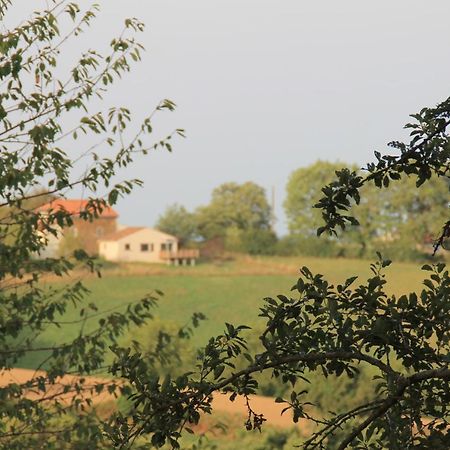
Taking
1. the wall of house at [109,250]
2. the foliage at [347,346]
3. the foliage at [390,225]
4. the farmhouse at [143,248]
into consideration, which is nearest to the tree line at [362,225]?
the foliage at [390,225]

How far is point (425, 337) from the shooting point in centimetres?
502

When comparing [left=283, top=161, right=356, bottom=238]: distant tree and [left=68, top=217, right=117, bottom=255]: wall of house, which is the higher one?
[left=283, top=161, right=356, bottom=238]: distant tree

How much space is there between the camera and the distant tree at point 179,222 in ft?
353

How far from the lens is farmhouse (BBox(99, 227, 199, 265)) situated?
290ft

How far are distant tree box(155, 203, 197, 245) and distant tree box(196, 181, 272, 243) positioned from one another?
1.01 meters

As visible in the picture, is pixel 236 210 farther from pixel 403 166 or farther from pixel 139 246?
pixel 403 166

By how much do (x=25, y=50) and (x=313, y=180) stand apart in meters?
90.7

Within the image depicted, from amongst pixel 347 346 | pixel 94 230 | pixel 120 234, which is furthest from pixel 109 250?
pixel 347 346

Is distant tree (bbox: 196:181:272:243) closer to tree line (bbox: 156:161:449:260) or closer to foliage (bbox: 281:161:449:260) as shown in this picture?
tree line (bbox: 156:161:449:260)

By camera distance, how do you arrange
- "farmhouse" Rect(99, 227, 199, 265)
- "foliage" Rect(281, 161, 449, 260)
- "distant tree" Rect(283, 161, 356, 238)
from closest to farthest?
"foliage" Rect(281, 161, 449, 260) < "farmhouse" Rect(99, 227, 199, 265) < "distant tree" Rect(283, 161, 356, 238)

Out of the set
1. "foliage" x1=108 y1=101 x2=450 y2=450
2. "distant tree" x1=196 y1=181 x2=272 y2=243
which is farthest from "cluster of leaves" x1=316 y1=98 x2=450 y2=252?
"distant tree" x1=196 y1=181 x2=272 y2=243

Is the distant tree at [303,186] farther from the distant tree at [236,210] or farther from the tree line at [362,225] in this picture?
the distant tree at [236,210]

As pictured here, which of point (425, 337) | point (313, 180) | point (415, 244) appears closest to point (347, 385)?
point (425, 337)

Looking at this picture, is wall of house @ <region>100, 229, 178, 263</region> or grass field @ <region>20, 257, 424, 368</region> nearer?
grass field @ <region>20, 257, 424, 368</region>
